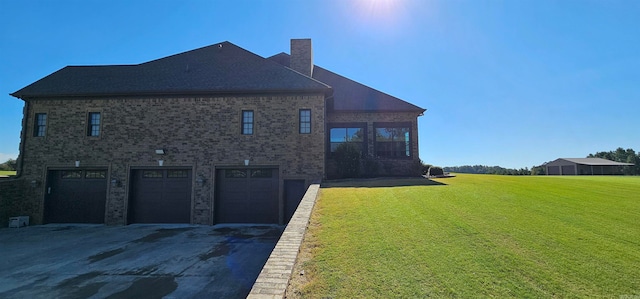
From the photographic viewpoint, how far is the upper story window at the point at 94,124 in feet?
44.5

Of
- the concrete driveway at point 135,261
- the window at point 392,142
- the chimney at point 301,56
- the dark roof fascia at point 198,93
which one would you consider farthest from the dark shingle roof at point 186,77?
the concrete driveway at point 135,261

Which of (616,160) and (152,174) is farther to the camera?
(616,160)

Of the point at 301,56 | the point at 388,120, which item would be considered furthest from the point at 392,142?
the point at 301,56

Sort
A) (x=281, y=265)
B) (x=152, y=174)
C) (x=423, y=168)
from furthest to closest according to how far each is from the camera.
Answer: (x=423, y=168) → (x=152, y=174) → (x=281, y=265)

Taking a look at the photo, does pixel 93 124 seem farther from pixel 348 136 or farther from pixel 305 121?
pixel 348 136

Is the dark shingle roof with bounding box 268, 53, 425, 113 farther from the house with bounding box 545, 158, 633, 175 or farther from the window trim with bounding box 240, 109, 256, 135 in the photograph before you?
the house with bounding box 545, 158, 633, 175

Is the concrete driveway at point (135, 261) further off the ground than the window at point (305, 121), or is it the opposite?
the window at point (305, 121)

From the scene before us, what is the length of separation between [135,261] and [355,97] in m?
14.9

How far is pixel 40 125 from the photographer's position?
1377 centimetres

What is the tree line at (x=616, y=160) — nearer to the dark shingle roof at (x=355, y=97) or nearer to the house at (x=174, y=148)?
the dark shingle roof at (x=355, y=97)

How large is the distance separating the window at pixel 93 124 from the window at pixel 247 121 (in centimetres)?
756

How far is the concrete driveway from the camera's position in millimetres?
5852

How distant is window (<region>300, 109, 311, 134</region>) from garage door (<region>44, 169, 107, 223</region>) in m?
10.2

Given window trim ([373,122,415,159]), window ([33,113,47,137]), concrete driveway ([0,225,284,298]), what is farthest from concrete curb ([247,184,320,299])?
window ([33,113,47,137])
